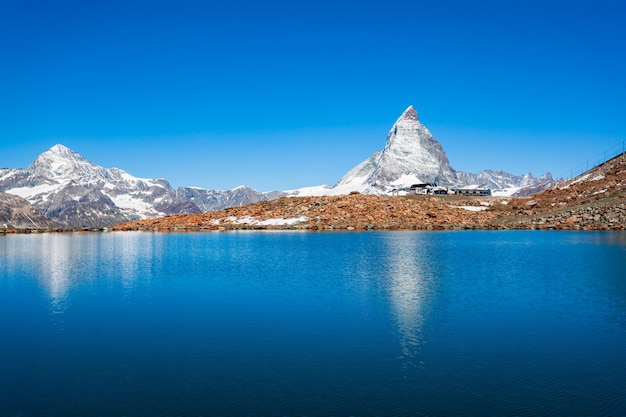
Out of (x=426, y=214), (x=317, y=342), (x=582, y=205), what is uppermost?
(x=582, y=205)

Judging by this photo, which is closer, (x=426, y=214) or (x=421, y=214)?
(x=421, y=214)

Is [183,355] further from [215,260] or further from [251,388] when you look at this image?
[215,260]

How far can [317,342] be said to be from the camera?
1080 inches

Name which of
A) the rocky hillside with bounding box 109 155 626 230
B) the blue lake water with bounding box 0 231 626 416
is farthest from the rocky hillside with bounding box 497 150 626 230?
the blue lake water with bounding box 0 231 626 416

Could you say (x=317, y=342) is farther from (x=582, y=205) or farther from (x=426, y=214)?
(x=582, y=205)

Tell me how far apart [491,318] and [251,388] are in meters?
17.9

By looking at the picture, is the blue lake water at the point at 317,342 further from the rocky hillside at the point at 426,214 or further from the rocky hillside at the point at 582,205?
the rocky hillside at the point at 426,214

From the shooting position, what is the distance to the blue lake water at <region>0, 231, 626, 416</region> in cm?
1958

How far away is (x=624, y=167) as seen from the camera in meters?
179

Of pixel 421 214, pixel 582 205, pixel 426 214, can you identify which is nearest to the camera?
pixel 582 205

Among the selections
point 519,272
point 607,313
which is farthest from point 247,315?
point 519,272

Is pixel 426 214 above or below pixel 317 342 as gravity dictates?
above

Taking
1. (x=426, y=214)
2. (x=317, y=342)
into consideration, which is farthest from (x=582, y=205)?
(x=317, y=342)

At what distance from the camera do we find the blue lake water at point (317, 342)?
1958cm
